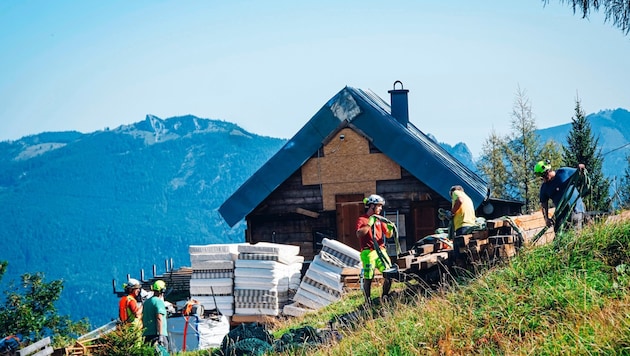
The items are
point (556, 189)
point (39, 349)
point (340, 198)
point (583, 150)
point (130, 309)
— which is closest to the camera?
point (556, 189)

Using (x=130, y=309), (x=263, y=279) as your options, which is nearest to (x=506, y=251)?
(x=130, y=309)

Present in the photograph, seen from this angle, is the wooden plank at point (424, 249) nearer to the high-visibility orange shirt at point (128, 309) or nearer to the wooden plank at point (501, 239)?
the wooden plank at point (501, 239)

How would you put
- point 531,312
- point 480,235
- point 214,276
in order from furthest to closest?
point 214,276, point 480,235, point 531,312

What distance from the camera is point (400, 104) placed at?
2353 cm

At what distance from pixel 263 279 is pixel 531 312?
406 inches

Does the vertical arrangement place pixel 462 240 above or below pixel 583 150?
below

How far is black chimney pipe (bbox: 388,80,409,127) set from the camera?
76.4 ft

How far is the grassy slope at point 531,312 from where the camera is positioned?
295 inches

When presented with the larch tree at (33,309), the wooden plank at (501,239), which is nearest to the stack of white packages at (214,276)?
the wooden plank at (501,239)

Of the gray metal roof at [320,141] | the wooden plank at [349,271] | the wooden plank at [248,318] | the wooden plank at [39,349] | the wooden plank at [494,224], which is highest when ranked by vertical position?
the gray metal roof at [320,141]

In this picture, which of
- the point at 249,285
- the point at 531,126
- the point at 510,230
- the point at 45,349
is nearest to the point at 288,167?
the point at 249,285

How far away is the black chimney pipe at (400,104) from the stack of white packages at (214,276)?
6990mm

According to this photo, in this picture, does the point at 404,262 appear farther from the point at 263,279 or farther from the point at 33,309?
the point at 33,309

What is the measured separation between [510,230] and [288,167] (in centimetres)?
1040
